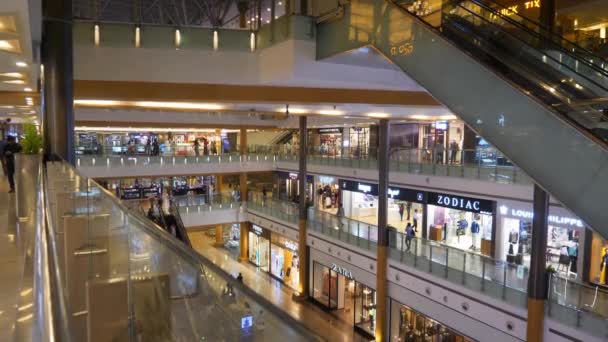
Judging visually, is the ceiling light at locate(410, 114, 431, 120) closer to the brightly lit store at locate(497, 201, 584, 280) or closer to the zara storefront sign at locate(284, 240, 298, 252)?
the brightly lit store at locate(497, 201, 584, 280)

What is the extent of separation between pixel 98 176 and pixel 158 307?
77.1 ft

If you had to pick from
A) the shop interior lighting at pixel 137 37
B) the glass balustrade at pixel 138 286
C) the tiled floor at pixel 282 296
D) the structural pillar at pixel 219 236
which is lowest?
the tiled floor at pixel 282 296

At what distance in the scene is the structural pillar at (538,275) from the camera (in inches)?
389

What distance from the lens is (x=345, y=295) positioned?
18.5 metres

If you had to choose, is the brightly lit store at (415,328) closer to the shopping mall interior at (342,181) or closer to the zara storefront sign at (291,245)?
the shopping mall interior at (342,181)

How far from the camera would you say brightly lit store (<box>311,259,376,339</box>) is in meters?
16.7

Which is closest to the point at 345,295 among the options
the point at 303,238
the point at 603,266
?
the point at 303,238

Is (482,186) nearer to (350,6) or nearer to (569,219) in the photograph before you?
(569,219)

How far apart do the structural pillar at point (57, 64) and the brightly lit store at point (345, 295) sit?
11.9 meters

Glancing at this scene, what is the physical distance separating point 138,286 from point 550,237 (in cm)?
1478

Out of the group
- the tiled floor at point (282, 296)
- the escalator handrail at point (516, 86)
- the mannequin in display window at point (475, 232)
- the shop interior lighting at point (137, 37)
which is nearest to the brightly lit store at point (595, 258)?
the mannequin in display window at point (475, 232)

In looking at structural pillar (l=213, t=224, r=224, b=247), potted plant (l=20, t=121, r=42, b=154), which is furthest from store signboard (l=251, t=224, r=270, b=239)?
potted plant (l=20, t=121, r=42, b=154)

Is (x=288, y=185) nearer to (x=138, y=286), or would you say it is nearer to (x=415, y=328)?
(x=415, y=328)

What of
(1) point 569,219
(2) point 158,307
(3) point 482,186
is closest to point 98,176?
(3) point 482,186
